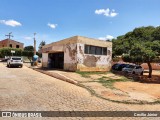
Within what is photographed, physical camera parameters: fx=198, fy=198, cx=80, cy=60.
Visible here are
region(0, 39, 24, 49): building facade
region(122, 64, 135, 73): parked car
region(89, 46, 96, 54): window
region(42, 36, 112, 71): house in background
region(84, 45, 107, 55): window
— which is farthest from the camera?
region(0, 39, 24, 49): building facade

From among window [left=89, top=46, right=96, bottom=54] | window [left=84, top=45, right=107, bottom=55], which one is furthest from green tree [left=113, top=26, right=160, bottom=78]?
window [left=89, top=46, right=96, bottom=54]

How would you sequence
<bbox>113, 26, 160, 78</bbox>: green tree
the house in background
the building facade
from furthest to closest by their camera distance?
the building facade < the house in background < <bbox>113, 26, 160, 78</bbox>: green tree

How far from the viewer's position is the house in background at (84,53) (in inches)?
848

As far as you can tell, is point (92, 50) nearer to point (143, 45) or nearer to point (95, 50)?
point (95, 50)

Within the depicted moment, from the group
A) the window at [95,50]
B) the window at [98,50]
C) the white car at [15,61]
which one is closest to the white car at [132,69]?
the window at [95,50]

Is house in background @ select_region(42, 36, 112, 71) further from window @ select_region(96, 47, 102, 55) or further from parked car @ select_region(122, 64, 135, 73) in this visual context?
parked car @ select_region(122, 64, 135, 73)

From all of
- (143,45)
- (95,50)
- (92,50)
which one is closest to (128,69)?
(95,50)

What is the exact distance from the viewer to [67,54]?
76.4ft

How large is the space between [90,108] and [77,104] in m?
0.76

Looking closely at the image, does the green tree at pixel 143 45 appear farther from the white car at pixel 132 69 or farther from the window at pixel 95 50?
the white car at pixel 132 69

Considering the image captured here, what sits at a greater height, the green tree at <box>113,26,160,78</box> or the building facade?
the building facade

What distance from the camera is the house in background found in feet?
70.7

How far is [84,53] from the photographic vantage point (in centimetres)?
2206

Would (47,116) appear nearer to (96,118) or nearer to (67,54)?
(96,118)
